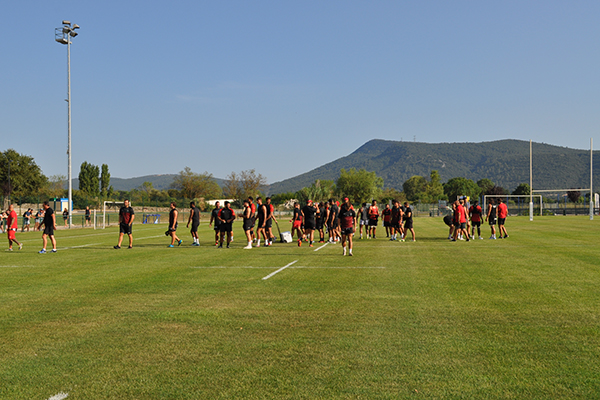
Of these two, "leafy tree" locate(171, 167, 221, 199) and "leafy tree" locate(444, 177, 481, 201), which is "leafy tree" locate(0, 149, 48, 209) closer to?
"leafy tree" locate(171, 167, 221, 199)

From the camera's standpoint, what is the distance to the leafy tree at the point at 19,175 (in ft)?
221

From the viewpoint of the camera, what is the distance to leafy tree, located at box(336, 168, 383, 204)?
397 ft

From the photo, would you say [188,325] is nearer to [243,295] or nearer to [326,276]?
[243,295]

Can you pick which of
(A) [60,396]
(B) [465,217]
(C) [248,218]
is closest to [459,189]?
(B) [465,217]

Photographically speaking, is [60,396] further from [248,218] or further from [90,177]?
[90,177]

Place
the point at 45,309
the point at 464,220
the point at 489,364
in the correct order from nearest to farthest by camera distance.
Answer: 1. the point at 489,364
2. the point at 45,309
3. the point at 464,220

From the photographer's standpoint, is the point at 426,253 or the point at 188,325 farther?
the point at 426,253

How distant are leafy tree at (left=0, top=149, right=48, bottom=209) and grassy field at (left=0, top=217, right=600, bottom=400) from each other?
62.5 meters

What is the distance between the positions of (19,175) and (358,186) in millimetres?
74187

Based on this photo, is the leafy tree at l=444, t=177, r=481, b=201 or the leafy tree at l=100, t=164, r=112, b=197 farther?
the leafy tree at l=444, t=177, r=481, b=201

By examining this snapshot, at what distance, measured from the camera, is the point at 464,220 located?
22.8 m

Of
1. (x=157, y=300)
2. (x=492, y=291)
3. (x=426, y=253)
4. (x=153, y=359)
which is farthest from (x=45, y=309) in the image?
(x=426, y=253)

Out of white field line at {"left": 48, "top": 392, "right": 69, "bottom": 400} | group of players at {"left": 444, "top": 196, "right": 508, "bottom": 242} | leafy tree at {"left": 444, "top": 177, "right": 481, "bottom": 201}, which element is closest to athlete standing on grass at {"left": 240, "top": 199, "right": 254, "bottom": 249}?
group of players at {"left": 444, "top": 196, "right": 508, "bottom": 242}

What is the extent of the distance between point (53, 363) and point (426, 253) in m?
14.3
